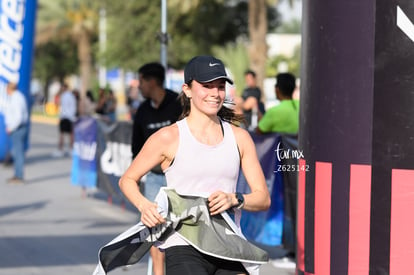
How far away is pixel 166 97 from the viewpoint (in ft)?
26.4

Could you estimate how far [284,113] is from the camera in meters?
9.99

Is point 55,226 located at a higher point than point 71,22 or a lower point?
lower

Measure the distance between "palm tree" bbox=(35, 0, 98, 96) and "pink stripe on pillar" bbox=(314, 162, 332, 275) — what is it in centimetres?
5046

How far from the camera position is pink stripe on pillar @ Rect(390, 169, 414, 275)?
18.1 ft

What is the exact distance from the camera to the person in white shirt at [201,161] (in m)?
4.57

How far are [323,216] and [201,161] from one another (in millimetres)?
1607

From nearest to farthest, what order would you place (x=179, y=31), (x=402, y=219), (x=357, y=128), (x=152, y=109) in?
(x=402, y=219), (x=357, y=128), (x=152, y=109), (x=179, y=31)

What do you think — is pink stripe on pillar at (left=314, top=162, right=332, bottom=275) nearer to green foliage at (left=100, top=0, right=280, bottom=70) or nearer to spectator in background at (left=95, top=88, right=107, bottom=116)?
spectator in background at (left=95, top=88, right=107, bottom=116)

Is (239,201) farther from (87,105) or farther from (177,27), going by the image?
(177,27)

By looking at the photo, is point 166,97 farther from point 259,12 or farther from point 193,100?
point 259,12

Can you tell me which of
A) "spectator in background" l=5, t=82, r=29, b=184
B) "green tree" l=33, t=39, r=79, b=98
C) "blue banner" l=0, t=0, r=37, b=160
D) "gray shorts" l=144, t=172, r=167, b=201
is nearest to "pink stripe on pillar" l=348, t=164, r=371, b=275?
"gray shorts" l=144, t=172, r=167, b=201

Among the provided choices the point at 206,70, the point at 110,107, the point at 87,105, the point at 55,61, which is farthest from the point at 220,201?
the point at 55,61

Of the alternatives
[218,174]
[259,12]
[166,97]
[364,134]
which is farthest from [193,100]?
[259,12]

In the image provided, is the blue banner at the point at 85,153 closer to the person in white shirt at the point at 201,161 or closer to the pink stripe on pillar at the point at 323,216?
the pink stripe on pillar at the point at 323,216
